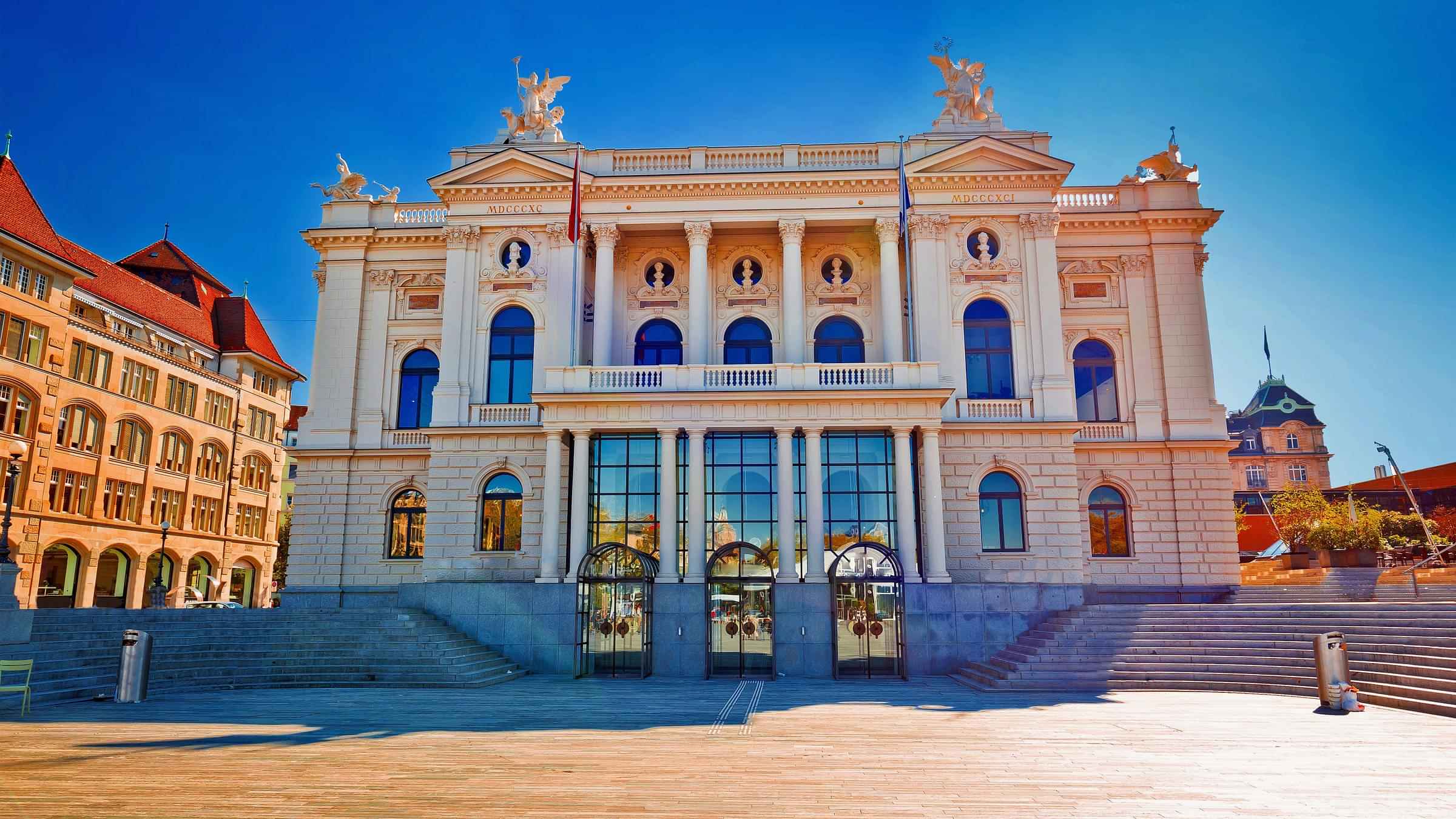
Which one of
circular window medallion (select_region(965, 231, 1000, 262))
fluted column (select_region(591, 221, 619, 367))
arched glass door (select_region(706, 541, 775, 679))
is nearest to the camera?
arched glass door (select_region(706, 541, 775, 679))

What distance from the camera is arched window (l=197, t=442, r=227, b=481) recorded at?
62969 mm

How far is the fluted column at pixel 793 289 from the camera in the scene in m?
34.5

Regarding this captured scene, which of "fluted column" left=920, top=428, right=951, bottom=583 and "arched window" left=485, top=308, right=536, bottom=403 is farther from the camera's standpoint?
"arched window" left=485, top=308, right=536, bottom=403

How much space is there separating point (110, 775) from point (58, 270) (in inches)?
1854

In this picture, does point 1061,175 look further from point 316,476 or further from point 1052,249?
point 316,476

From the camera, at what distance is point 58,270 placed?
4869 cm

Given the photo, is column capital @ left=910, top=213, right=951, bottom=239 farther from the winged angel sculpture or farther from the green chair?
the green chair

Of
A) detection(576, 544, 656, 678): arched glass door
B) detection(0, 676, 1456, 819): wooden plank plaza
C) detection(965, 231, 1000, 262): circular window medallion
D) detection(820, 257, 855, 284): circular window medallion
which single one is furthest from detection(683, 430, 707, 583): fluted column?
detection(965, 231, 1000, 262): circular window medallion

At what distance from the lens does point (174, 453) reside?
198 ft

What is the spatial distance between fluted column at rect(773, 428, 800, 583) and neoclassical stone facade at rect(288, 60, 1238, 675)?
0.08 m

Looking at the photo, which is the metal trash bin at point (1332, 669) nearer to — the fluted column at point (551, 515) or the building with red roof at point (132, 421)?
the fluted column at point (551, 515)

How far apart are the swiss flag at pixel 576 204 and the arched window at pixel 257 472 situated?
151 ft

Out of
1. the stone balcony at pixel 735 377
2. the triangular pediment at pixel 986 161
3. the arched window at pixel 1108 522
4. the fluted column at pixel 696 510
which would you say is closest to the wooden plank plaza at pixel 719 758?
the fluted column at pixel 696 510

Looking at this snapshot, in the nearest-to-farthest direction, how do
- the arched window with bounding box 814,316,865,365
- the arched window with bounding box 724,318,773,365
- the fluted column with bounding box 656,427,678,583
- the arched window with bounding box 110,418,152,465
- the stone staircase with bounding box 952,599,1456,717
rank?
the stone staircase with bounding box 952,599,1456,717 < the fluted column with bounding box 656,427,678,583 < the arched window with bounding box 814,316,865,365 < the arched window with bounding box 724,318,773,365 < the arched window with bounding box 110,418,152,465
